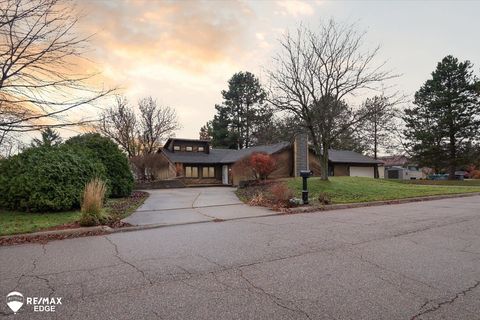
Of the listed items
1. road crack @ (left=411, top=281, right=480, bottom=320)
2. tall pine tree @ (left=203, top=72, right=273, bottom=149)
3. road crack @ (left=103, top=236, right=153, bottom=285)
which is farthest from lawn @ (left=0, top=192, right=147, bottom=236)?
tall pine tree @ (left=203, top=72, right=273, bottom=149)

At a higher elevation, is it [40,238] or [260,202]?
[260,202]

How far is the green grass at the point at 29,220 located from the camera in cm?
822

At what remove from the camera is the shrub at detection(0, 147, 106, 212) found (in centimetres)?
1041

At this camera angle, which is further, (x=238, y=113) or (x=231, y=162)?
(x=238, y=113)

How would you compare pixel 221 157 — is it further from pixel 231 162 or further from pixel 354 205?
pixel 354 205

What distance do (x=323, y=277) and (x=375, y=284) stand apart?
0.69 m

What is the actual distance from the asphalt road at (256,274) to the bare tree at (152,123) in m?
37.9

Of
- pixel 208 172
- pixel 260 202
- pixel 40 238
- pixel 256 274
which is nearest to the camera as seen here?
pixel 256 274

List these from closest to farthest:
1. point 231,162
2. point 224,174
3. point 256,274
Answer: point 256,274
point 231,162
point 224,174

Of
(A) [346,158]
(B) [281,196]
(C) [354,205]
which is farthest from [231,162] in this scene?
(C) [354,205]

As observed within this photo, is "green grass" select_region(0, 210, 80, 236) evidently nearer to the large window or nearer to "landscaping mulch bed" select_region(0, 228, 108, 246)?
"landscaping mulch bed" select_region(0, 228, 108, 246)

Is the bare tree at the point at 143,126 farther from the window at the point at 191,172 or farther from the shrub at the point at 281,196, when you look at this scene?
the shrub at the point at 281,196

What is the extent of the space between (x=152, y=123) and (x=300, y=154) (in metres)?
23.5

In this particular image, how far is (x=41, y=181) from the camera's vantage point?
10477 millimetres
